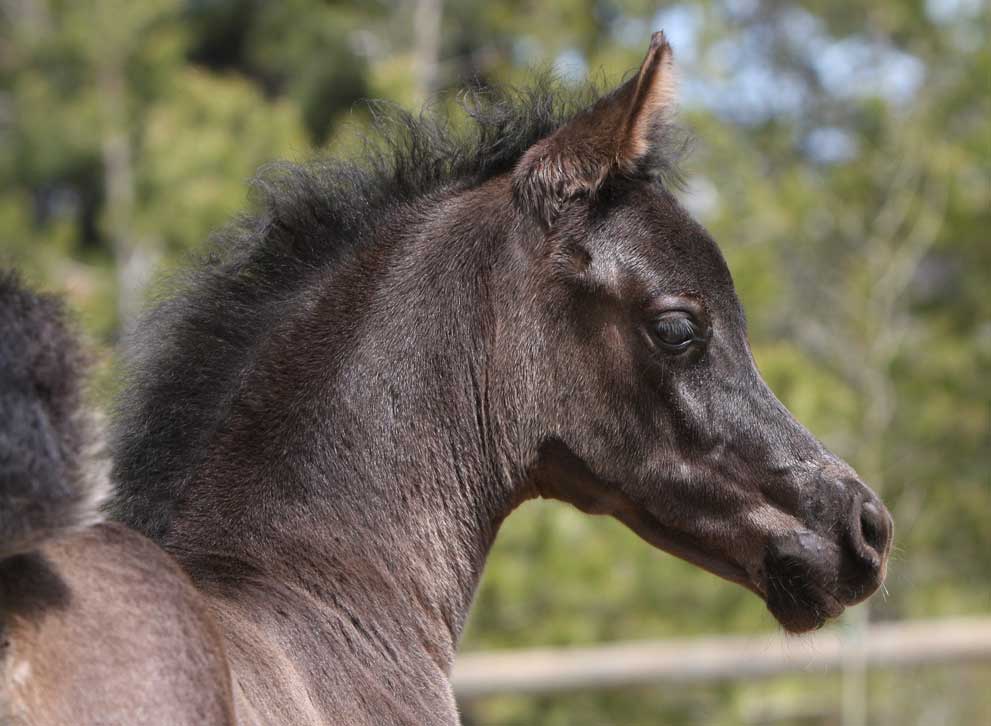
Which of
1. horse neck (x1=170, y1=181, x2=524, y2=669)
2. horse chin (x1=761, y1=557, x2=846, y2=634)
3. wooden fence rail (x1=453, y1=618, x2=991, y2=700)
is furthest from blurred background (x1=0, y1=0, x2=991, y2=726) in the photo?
horse neck (x1=170, y1=181, x2=524, y2=669)

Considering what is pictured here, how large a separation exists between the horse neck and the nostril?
2.59ft

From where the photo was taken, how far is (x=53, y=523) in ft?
6.15

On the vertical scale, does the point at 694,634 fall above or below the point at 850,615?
below

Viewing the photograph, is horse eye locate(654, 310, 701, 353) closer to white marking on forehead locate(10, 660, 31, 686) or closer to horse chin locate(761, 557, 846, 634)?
horse chin locate(761, 557, 846, 634)

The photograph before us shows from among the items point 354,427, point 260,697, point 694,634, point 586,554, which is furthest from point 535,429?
point 694,634

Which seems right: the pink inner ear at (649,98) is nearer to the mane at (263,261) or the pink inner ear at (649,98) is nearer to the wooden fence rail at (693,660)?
the mane at (263,261)

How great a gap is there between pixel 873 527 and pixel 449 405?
0.99 metres

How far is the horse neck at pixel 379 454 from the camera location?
2.61m

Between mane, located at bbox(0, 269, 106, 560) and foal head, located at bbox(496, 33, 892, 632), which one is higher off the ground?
mane, located at bbox(0, 269, 106, 560)

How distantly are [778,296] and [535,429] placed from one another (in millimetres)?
7205

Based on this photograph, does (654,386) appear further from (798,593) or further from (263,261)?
(263,261)

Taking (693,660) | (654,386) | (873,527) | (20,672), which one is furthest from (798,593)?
(693,660)

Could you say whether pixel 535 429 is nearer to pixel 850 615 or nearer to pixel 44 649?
pixel 44 649

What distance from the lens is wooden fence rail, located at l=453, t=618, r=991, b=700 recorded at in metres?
6.58
